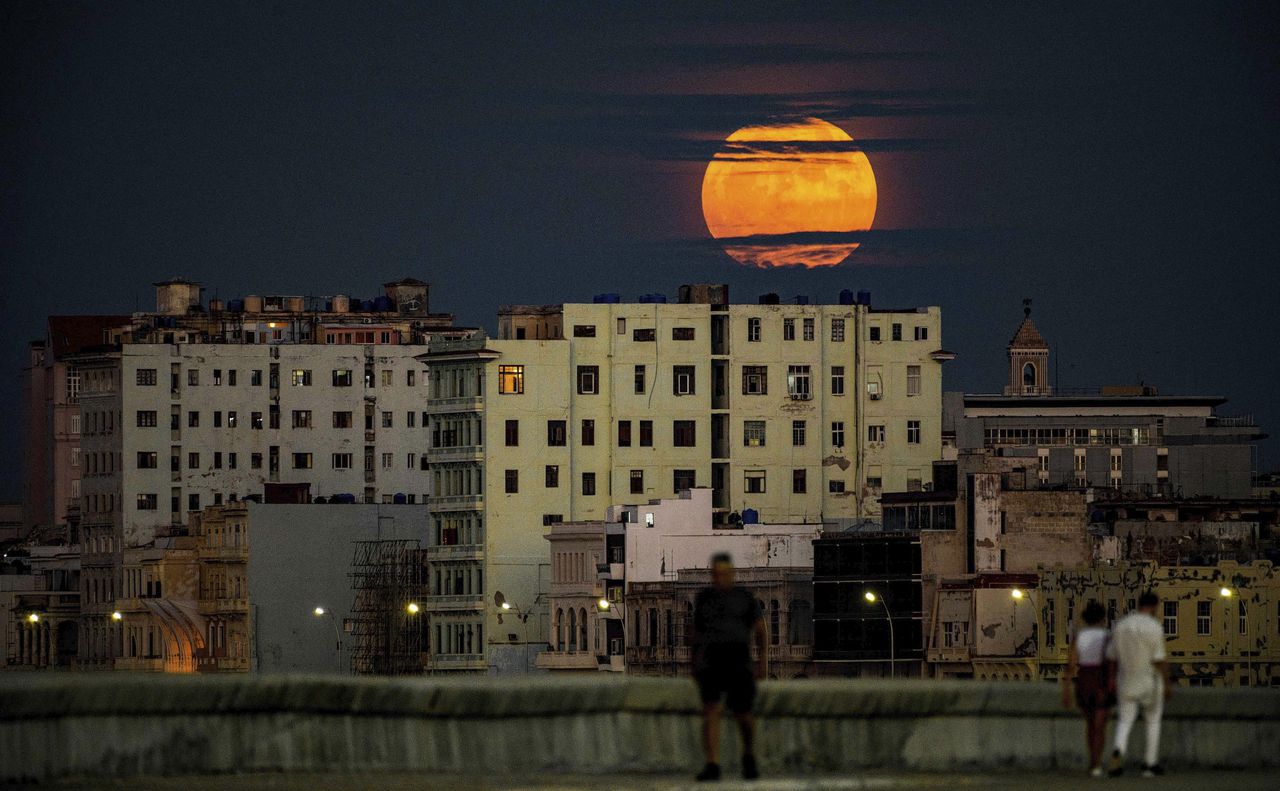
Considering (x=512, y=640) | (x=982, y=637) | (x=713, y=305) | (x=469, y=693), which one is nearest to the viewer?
(x=469, y=693)

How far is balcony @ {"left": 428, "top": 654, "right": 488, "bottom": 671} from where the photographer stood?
149 metres

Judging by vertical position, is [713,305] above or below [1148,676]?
above

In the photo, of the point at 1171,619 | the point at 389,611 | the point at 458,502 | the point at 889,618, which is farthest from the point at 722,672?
the point at 389,611

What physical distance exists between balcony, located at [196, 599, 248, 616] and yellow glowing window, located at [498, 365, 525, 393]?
22622 millimetres

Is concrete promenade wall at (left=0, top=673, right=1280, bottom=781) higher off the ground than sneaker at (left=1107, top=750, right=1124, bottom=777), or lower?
higher

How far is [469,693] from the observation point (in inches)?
1225

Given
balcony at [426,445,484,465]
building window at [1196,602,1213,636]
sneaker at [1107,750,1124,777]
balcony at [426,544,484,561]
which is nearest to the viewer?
sneaker at [1107,750,1124,777]

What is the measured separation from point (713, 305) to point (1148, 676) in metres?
129

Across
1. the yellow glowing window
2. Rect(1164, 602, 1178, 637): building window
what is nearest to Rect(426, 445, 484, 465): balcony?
the yellow glowing window

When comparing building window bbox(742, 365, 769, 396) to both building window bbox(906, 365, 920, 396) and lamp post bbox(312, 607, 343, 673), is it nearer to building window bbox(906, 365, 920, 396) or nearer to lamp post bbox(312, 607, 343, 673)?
building window bbox(906, 365, 920, 396)

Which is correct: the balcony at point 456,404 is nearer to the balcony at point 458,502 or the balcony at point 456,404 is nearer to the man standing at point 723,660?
the balcony at point 458,502

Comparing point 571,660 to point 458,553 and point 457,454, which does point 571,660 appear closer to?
point 458,553

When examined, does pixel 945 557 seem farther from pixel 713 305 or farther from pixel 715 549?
pixel 713 305

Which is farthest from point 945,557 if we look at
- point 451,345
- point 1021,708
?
point 1021,708
